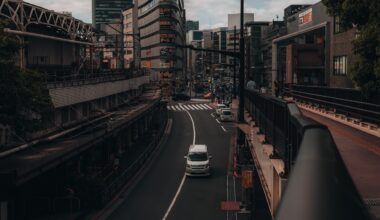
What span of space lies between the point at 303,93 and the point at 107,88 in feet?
67.0

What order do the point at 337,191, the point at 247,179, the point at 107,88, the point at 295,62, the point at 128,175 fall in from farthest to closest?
the point at 295,62 < the point at 107,88 < the point at 128,175 < the point at 247,179 < the point at 337,191

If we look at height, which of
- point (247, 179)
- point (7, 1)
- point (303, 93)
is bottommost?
point (247, 179)

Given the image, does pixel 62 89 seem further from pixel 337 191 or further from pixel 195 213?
pixel 337 191

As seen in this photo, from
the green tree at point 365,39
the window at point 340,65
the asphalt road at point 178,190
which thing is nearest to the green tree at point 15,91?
the asphalt road at point 178,190

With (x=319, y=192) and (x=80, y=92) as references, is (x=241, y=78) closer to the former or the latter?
(x=80, y=92)

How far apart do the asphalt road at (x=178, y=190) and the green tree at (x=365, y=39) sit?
14684mm

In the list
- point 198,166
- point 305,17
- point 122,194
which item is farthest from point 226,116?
point 122,194

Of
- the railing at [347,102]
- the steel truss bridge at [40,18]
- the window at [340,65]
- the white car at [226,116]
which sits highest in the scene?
the steel truss bridge at [40,18]

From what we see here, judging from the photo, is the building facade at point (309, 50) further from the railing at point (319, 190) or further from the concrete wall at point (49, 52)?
the railing at point (319, 190)

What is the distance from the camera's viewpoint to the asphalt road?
29781mm

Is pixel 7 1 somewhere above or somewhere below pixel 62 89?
above

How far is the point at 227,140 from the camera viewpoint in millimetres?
60062

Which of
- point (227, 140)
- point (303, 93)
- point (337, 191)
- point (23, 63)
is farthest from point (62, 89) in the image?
point (337, 191)

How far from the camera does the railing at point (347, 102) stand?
2273 cm
